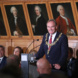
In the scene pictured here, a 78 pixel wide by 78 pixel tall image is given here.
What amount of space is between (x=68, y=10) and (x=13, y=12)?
216cm

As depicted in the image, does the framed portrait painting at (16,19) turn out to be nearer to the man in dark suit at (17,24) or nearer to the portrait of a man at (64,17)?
the man in dark suit at (17,24)

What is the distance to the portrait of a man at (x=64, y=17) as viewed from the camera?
7.83 m

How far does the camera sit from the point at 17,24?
27.4 feet

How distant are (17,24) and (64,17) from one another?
188 cm

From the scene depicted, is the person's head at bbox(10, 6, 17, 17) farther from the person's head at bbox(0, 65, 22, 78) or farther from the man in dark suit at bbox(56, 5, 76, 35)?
the person's head at bbox(0, 65, 22, 78)

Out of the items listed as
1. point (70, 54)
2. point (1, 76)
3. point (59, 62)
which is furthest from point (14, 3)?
point (1, 76)

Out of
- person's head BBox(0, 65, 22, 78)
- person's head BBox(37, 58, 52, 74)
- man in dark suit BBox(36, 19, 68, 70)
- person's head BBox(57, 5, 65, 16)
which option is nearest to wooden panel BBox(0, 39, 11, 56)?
person's head BBox(57, 5, 65, 16)

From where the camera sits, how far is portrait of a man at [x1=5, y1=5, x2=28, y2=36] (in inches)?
324

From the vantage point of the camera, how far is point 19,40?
8.41m

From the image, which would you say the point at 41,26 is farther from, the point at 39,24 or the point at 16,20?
the point at 16,20

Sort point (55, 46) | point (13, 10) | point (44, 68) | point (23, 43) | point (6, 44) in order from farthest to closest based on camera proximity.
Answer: point (6, 44)
point (23, 43)
point (13, 10)
point (55, 46)
point (44, 68)

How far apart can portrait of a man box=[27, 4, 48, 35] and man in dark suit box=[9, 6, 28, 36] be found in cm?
37

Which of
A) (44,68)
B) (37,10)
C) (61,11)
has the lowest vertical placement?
(44,68)

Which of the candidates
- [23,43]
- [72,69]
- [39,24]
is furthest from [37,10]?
[72,69]
